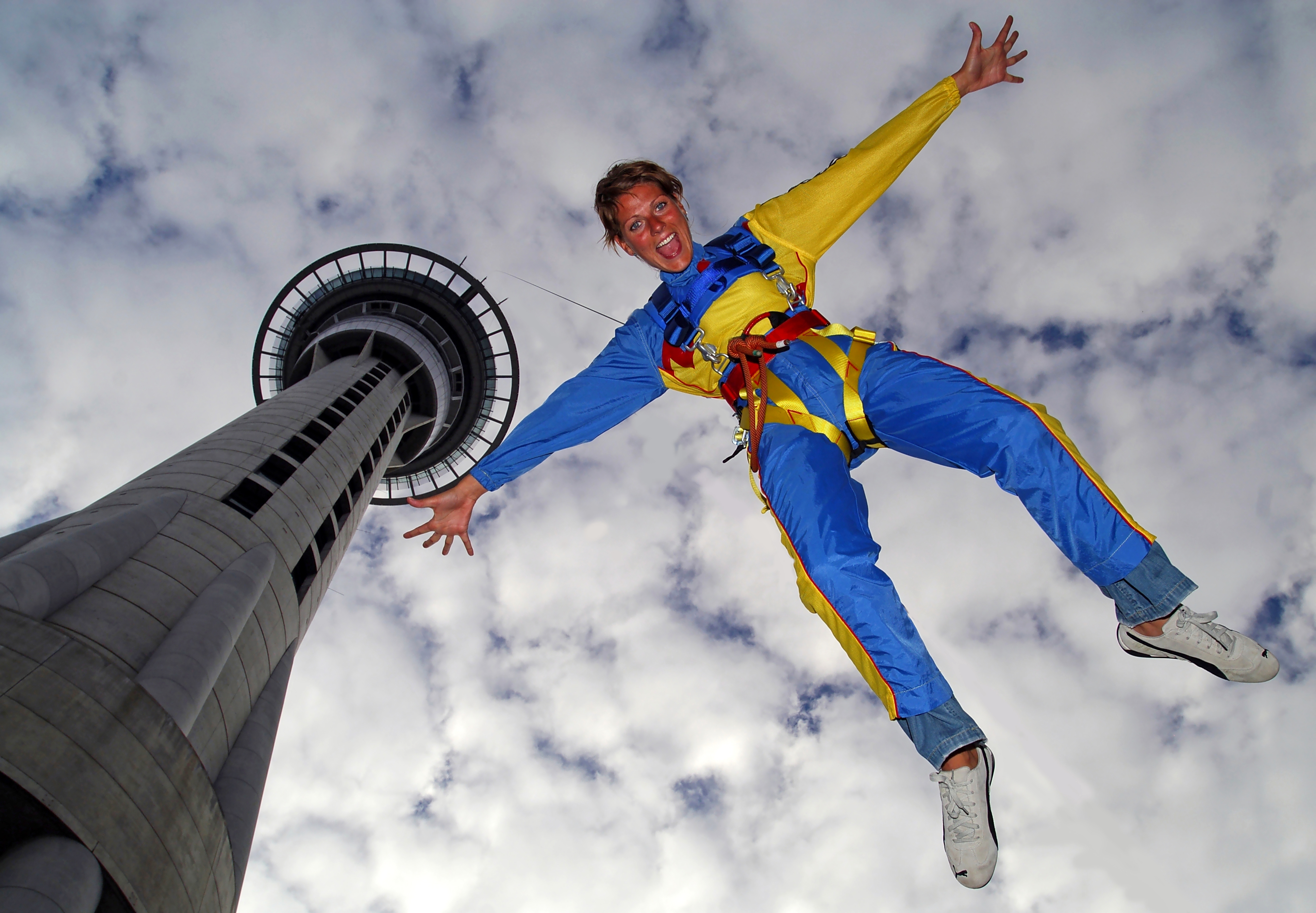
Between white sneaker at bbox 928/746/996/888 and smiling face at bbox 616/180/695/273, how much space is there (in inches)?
Result: 192

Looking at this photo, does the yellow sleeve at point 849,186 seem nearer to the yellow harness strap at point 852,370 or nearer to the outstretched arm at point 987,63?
the outstretched arm at point 987,63

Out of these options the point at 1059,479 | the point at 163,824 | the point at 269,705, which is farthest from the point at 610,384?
the point at 269,705

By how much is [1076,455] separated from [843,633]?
196cm

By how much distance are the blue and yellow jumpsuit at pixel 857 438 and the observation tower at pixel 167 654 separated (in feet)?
16.9

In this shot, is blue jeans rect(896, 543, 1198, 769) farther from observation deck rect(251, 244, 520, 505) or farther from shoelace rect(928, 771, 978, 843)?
observation deck rect(251, 244, 520, 505)

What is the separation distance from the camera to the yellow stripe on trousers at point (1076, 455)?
12.3 feet

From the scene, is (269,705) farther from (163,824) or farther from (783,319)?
(783,319)

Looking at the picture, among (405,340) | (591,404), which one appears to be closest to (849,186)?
(591,404)

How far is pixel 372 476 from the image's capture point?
2309 cm

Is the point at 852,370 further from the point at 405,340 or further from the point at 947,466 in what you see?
the point at 405,340

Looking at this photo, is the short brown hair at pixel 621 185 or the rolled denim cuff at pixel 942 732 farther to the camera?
the short brown hair at pixel 621 185

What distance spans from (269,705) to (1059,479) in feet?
47.7

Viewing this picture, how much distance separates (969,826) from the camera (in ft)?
11.8

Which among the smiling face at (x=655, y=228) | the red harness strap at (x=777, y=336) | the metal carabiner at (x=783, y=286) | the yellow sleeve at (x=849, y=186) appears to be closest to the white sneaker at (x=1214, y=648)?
the red harness strap at (x=777, y=336)
